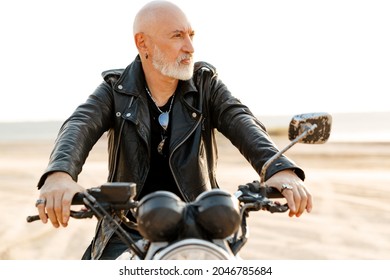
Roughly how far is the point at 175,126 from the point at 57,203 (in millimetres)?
1339

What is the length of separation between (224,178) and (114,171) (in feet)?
27.0

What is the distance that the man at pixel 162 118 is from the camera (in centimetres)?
339

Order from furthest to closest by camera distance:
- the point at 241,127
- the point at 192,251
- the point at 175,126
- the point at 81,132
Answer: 1. the point at 175,126
2. the point at 241,127
3. the point at 81,132
4. the point at 192,251

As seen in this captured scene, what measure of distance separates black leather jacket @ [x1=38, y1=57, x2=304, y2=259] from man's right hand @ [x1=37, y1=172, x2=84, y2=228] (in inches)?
32.2

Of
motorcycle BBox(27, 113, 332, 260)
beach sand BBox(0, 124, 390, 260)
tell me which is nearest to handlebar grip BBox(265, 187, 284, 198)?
motorcycle BBox(27, 113, 332, 260)

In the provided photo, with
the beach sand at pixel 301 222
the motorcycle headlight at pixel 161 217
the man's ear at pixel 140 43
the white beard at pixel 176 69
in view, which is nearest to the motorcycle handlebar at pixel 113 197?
the motorcycle headlight at pixel 161 217

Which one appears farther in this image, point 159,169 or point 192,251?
point 159,169

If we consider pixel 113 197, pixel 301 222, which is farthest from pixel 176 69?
pixel 301 222

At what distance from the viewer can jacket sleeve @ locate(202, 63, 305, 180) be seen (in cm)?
306

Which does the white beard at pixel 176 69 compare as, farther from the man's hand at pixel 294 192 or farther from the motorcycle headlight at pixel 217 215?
the motorcycle headlight at pixel 217 215

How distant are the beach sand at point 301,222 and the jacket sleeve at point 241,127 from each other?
9.96 ft

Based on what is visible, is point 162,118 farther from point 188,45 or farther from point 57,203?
point 57,203

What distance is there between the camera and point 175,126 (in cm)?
355
